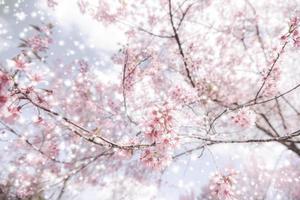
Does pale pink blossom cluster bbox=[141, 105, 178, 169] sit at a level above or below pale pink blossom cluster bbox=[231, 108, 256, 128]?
below

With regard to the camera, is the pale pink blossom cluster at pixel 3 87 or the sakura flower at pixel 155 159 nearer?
the pale pink blossom cluster at pixel 3 87

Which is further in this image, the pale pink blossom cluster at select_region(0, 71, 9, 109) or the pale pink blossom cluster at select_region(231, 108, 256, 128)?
the pale pink blossom cluster at select_region(231, 108, 256, 128)

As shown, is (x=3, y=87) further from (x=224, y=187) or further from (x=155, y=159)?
(x=224, y=187)

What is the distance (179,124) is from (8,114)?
179 cm

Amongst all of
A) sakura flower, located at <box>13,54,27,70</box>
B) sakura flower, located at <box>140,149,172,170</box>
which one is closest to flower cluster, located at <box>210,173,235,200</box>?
sakura flower, located at <box>140,149,172,170</box>

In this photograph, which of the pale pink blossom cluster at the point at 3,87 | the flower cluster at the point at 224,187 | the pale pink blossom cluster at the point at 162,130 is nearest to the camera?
the pale pink blossom cluster at the point at 3,87

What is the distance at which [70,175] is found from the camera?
546 centimetres

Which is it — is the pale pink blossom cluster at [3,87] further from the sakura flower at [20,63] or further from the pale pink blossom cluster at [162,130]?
the pale pink blossom cluster at [162,130]

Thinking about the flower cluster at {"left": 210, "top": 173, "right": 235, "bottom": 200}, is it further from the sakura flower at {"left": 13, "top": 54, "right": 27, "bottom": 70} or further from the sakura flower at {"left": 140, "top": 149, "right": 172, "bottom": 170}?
the sakura flower at {"left": 13, "top": 54, "right": 27, "bottom": 70}

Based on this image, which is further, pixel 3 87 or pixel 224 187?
pixel 224 187

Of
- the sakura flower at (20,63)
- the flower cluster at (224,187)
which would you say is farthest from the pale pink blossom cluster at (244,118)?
the sakura flower at (20,63)

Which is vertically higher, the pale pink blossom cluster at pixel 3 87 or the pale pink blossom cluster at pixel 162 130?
the pale pink blossom cluster at pixel 162 130

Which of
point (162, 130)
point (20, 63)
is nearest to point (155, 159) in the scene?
point (162, 130)

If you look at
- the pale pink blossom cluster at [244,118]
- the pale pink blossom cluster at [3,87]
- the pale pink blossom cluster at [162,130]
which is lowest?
the pale pink blossom cluster at [3,87]
